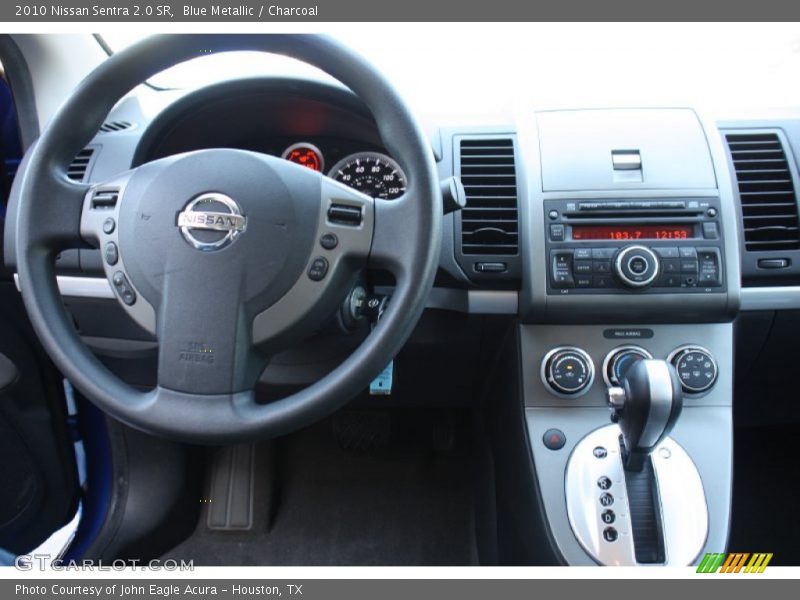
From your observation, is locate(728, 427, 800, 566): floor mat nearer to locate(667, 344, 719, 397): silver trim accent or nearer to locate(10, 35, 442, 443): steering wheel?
locate(667, 344, 719, 397): silver trim accent

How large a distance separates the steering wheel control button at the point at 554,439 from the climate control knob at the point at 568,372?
3.1 inches

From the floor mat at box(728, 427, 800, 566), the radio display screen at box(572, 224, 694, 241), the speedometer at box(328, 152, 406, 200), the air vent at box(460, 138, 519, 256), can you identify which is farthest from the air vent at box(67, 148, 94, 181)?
the floor mat at box(728, 427, 800, 566)

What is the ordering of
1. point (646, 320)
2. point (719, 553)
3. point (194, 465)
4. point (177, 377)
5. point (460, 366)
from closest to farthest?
point (177, 377) < point (719, 553) < point (646, 320) < point (460, 366) < point (194, 465)

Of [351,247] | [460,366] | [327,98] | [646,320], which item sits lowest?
[460,366]

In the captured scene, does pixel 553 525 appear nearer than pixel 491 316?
Yes

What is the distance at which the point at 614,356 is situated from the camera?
1204 millimetres

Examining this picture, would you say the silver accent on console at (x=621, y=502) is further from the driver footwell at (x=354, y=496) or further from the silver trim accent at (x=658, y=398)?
the driver footwell at (x=354, y=496)

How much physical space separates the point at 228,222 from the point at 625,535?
0.89 meters

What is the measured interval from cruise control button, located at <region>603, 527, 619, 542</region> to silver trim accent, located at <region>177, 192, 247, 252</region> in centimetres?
84

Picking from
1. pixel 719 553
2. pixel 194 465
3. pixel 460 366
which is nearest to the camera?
pixel 719 553

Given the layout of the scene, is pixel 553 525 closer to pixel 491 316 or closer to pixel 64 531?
pixel 491 316

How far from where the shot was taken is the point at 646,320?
47.8 inches

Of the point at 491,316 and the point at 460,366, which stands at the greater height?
the point at 491,316

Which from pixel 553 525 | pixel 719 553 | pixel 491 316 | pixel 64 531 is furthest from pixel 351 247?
pixel 64 531
